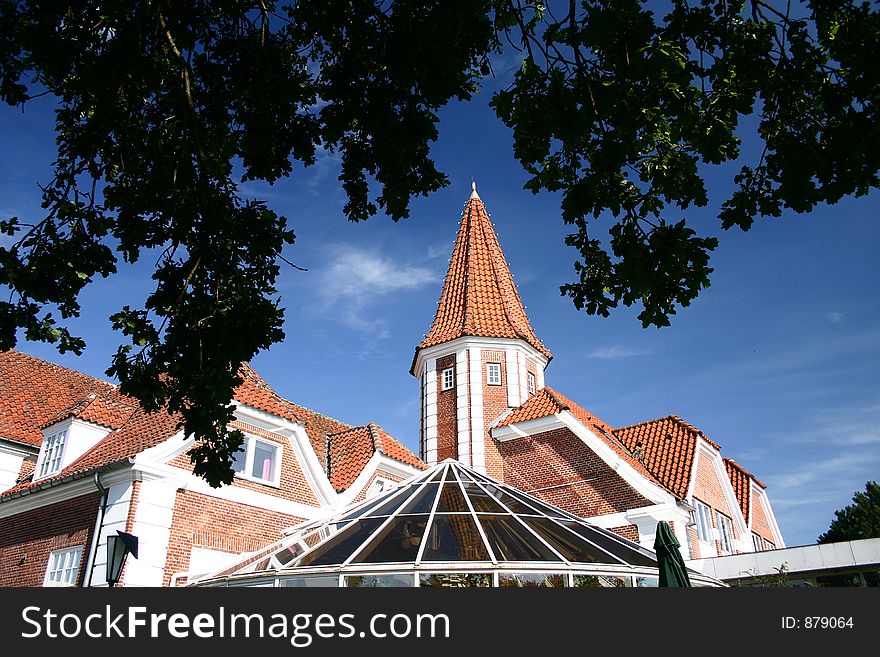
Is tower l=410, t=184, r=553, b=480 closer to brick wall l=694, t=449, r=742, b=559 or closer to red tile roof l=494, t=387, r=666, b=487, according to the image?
red tile roof l=494, t=387, r=666, b=487

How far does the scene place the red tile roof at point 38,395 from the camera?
17.0 metres

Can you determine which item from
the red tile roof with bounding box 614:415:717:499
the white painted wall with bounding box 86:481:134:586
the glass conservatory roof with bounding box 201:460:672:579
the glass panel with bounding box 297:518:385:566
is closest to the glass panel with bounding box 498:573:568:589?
the glass conservatory roof with bounding box 201:460:672:579

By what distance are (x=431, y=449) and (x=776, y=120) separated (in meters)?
19.1

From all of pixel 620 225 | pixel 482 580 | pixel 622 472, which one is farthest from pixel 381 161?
pixel 622 472

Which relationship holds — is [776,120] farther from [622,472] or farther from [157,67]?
[622,472]

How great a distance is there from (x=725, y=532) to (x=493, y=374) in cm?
976

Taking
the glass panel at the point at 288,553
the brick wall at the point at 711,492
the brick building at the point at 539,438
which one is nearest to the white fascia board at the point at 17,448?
the glass panel at the point at 288,553

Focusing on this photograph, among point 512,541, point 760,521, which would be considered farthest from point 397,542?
point 760,521

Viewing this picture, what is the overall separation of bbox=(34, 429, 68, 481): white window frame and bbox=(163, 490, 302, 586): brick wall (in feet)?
12.4

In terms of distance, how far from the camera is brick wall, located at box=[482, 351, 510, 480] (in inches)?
886

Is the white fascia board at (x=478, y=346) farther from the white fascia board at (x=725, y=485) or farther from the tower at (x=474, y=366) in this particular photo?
the white fascia board at (x=725, y=485)

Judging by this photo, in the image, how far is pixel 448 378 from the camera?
24797mm

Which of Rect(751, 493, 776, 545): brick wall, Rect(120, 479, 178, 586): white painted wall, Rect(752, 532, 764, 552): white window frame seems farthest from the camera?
Rect(751, 493, 776, 545): brick wall

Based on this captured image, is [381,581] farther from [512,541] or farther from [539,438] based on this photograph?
[539,438]
